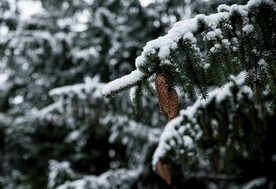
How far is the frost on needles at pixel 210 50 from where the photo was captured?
141 cm

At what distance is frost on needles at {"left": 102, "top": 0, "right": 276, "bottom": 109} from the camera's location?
1.41m

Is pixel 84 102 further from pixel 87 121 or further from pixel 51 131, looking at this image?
pixel 51 131

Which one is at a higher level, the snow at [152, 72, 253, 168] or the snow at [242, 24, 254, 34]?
the snow at [242, 24, 254, 34]

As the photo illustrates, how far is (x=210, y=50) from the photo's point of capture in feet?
4.77

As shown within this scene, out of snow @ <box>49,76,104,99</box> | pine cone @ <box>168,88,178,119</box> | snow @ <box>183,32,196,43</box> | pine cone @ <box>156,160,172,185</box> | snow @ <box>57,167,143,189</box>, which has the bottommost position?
snow @ <box>57,167,143,189</box>

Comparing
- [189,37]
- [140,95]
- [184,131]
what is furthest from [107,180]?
[189,37]

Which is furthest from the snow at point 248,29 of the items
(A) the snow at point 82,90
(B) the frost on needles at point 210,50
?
(A) the snow at point 82,90

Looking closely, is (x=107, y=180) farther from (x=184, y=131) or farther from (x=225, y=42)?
(x=225, y=42)

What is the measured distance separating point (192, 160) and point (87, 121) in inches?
91.0

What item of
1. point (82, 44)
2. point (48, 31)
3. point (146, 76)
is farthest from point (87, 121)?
point (146, 76)

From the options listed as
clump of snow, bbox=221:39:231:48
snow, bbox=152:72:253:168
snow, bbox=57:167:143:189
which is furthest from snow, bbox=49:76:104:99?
clump of snow, bbox=221:39:231:48

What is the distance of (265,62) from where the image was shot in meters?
1.51

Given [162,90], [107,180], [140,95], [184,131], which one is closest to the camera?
[162,90]

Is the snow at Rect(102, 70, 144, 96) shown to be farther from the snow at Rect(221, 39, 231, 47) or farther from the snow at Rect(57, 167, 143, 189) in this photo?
the snow at Rect(57, 167, 143, 189)
